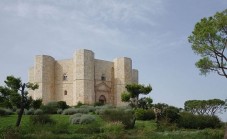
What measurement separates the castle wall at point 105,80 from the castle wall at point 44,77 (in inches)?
238

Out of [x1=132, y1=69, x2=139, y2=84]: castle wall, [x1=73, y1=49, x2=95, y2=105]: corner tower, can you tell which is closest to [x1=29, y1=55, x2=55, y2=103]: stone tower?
[x1=73, y1=49, x2=95, y2=105]: corner tower

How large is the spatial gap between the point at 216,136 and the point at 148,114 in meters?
11.7

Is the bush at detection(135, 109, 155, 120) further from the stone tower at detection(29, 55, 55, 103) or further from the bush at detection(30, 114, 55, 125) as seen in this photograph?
the stone tower at detection(29, 55, 55, 103)

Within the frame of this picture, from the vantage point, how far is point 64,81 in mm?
51250

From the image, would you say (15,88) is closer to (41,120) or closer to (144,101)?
(41,120)

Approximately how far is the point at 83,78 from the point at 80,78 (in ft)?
1.29

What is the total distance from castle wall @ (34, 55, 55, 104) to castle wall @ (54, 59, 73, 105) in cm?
92

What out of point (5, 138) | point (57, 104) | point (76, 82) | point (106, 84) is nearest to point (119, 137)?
point (5, 138)

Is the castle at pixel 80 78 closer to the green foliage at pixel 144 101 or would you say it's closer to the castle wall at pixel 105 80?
the castle wall at pixel 105 80

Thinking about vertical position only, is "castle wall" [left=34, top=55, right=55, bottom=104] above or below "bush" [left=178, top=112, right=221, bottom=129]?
above

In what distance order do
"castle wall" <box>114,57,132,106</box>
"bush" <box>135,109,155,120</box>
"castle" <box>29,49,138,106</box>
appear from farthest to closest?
"castle wall" <box>114,57,132,106</box>
"castle" <box>29,49,138,106</box>
"bush" <box>135,109,155,120</box>

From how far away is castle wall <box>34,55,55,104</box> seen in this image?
1956 inches

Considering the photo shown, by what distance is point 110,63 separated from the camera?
5384 cm

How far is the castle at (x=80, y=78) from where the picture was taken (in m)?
49.0
